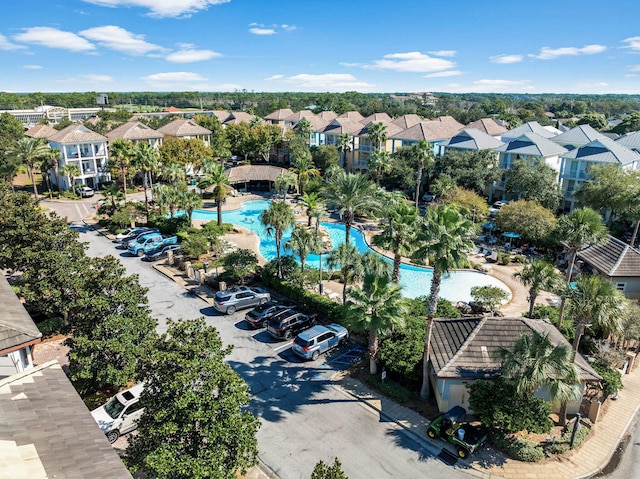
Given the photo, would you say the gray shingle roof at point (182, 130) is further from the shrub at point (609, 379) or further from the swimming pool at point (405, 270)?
the shrub at point (609, 379)

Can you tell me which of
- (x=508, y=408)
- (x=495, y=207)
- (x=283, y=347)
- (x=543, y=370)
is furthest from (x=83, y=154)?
(x=543, y=370)

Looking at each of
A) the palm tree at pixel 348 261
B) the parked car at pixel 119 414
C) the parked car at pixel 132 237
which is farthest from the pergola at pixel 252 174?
the parked car at pixel 119 414

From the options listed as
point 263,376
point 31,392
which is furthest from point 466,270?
point 31,392

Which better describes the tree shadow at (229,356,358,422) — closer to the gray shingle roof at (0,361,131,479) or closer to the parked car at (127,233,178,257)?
the gray shingle roof at (0,361,131,479)

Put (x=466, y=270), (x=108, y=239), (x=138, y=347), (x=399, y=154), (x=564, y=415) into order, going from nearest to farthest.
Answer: (x=138, y=347) < (x=564, y=415) < (x=466, y=270) < (x=108, y=239) < (x=399, y=154)

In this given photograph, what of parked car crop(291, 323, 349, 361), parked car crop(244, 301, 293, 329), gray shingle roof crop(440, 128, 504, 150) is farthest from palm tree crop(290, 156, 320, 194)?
parked car crop(291, 323, 349, 361)

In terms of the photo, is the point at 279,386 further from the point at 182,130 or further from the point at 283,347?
the point at 182,130

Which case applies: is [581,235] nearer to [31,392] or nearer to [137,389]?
[137,389]
